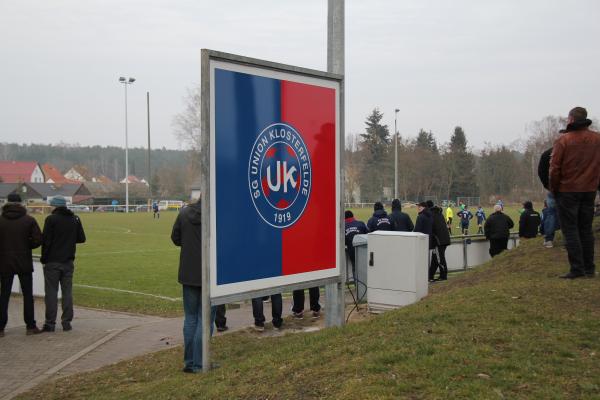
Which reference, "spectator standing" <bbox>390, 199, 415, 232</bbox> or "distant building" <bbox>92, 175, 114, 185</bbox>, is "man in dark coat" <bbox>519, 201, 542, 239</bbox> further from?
"distant building" <bbox>92, 175, 114, 185</bbox>

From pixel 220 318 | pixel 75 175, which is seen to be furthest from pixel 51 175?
pixel 220 318

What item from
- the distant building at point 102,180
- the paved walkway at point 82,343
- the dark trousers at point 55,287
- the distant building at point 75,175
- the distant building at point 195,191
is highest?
the distant building at point 75,175

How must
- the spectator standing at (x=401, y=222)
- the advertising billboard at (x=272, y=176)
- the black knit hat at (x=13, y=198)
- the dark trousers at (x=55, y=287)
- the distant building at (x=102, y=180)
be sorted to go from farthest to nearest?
1. the distant building at (x=102, y=180)
2. the spectator standing at (x=401, y=222)
3. the dark trousers at (x=55, y=287)
4. the black knit hat at (x=13, y=198)
5. the advertising billboard at (x=272, y=176)

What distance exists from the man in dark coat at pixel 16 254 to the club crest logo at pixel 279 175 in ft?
15.4

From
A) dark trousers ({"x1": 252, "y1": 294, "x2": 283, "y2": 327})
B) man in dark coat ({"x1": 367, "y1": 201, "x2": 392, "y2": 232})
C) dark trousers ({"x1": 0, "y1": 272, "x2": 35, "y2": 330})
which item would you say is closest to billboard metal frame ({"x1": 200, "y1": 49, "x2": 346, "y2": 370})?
dark trousers ({"x1": 252, "y1": 294, "x2": 283, "y2": 327})

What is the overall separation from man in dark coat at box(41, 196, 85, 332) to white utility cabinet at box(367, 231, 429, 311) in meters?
4.43

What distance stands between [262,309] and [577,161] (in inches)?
177

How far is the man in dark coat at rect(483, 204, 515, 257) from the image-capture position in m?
15.6

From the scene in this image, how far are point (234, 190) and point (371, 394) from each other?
2.63 m

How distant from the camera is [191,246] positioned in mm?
6324

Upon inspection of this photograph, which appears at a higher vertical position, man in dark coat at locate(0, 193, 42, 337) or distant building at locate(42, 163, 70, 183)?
distant building at locate(42, 163, 70, 183)

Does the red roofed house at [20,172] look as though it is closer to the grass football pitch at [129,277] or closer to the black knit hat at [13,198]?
the grass football pitch at [129,277]

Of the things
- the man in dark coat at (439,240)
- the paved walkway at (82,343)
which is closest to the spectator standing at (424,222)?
the man in dark coat at (439,240)

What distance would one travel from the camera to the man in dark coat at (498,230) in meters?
15.6
